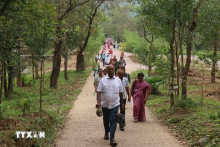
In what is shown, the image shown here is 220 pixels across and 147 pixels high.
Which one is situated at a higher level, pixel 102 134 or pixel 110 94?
pixel 110 94

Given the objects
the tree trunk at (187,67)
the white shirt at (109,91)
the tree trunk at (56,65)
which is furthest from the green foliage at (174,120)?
the tree trunk at (56,65)

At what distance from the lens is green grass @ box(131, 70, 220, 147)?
20.3ft

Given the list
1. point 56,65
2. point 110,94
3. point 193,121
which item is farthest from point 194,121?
point 56,65

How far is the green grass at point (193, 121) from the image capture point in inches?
243

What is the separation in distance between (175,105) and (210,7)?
3585 mm

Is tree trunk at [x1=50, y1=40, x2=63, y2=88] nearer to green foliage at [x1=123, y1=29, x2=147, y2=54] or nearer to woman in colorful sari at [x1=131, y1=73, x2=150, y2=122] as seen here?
woman in colorful sari at [x1=131, y1=73, x2=150, y2=122]

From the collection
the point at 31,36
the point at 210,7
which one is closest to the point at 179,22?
the point at 210,7

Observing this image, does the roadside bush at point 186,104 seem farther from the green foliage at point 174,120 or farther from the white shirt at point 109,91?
the white shirt at point 109,91

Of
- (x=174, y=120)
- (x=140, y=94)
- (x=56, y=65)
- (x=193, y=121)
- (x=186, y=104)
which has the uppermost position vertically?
(x=56, y=65)

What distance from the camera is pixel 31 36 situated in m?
11.5

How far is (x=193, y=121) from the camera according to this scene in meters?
7.52

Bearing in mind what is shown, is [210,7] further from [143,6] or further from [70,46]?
[70,46]

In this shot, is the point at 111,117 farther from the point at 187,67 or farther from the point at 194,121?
the point at 187,67

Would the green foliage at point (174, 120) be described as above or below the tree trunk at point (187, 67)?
below
